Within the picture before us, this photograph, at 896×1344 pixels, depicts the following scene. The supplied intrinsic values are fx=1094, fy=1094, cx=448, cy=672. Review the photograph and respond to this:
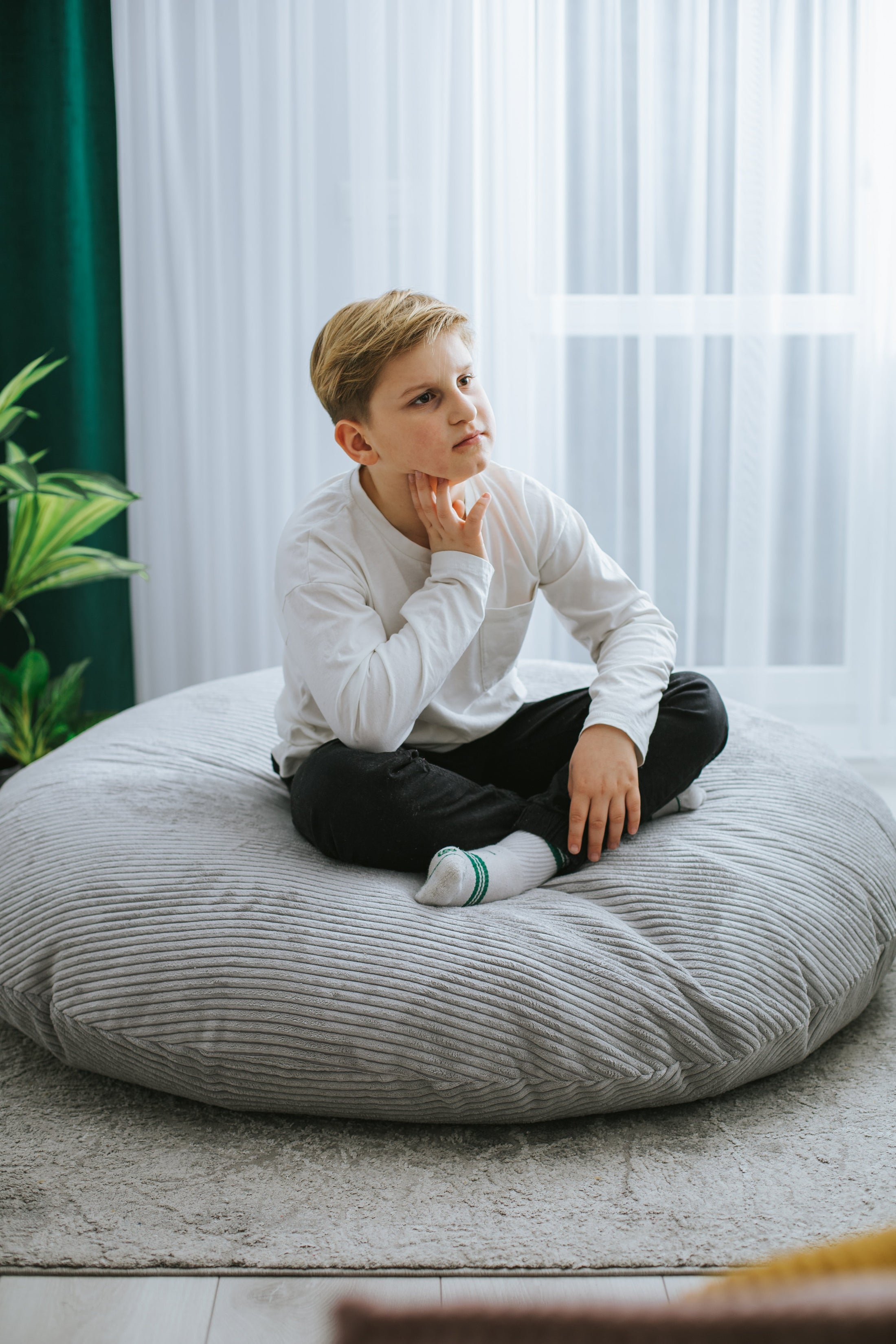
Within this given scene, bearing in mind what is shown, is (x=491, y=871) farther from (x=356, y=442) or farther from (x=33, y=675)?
(x=33, y=675)

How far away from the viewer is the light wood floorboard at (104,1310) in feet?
2.71

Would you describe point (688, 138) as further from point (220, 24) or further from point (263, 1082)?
point (263, 1082)

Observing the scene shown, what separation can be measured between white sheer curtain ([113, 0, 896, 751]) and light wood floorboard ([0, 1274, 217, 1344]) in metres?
1.80

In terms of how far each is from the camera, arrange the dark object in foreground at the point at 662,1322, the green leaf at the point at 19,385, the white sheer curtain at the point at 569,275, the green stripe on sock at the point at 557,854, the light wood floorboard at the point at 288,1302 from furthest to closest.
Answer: the white sheer curtain at the point at 569,275 → the green leaf at the point at 19,385 → the green stripe on sock at the point at 557,854 → the light wood floorboard at the point at 288,1302 → the dark object in foreground at the point at 662,1322

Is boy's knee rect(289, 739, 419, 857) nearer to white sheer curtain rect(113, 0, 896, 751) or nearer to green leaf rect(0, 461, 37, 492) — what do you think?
green leaf rect(0, 461, 37, 492)

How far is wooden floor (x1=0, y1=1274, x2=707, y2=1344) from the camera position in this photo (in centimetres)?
82

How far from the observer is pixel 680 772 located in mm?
1356

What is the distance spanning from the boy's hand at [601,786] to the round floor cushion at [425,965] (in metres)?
0.04

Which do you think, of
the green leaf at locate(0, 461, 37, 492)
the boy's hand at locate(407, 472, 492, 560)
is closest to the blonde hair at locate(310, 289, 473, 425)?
the boy's hand at locate(407, 472, 492, 560)

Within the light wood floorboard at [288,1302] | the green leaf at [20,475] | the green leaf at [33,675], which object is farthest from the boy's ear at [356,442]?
the green leaf at [33,675]

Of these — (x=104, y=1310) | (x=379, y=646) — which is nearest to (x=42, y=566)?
(x=379, y=646)

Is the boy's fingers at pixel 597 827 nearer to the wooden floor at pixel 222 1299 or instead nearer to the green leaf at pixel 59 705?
the wooden floor at pixel 222 1299

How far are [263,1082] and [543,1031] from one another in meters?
0.27

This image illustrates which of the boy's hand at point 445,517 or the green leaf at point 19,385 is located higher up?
the green leaf at point 19,385
